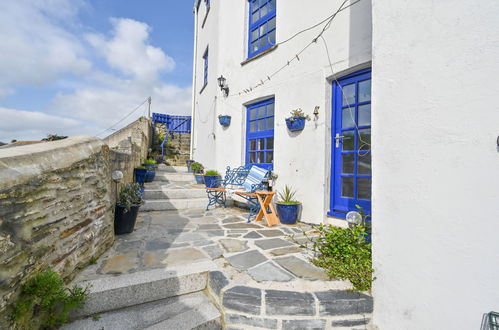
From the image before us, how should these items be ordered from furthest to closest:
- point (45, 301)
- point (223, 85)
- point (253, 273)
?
point (223, 85), point (253, 273), point (45, 301)

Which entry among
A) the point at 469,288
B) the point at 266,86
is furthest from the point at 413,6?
the point at 266,86

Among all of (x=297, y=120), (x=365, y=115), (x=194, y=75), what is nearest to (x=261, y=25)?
(x=297, y=120)

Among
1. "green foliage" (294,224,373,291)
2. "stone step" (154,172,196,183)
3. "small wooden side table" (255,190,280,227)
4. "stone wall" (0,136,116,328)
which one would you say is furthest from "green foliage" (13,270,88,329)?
"stone step" (154,172,196,183)

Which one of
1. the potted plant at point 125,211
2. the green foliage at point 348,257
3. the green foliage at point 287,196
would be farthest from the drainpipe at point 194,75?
the green foliage at point 348,257

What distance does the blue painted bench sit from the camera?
4352 mm

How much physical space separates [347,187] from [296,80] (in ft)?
7.02

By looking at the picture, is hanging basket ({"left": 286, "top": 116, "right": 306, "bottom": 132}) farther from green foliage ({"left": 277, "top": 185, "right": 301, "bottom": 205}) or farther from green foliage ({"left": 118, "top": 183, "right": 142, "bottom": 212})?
green foliage ({"left": 118, "top": 183, "right": 142, "bottom": 212})

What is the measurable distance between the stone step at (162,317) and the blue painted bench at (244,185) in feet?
7.34

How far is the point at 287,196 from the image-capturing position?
3973mm

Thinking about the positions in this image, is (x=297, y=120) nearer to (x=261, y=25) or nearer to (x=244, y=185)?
(x=244, y=185)

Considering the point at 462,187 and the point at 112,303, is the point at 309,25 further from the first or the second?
the point at 112,303

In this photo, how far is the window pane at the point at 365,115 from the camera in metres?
3.29

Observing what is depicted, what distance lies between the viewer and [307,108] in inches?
156

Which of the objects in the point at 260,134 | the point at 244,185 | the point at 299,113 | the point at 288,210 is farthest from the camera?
the point at 260,134
